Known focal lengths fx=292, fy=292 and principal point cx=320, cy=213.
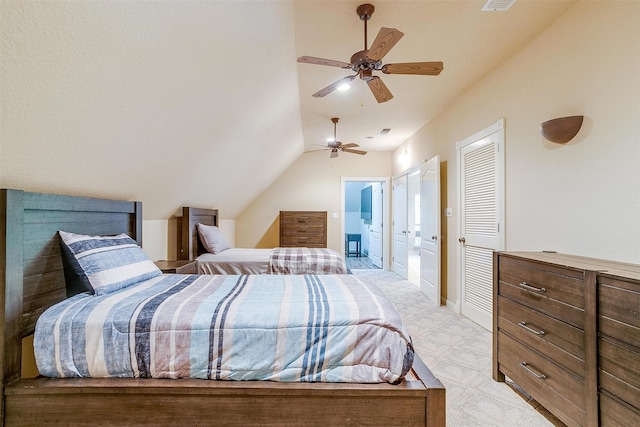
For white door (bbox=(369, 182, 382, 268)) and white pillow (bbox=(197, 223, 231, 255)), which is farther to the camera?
white door (bbox=(369, 182, 382, 268))

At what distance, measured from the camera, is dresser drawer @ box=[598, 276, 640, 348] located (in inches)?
48.0

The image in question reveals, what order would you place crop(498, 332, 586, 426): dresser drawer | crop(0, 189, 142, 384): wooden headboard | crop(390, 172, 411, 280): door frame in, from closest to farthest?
crop(0, 189, 142, 384): wooden headboard
crop(498, 332, 586, 426): dresser drawer
crop(390, 172, 411, 280): door frame

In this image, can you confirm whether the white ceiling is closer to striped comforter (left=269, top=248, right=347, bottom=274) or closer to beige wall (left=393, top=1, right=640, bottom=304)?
beige wall (left=393, top=1, right=640, bottom=304)

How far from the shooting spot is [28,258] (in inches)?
58.1

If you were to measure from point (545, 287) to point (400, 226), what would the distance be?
4264mm

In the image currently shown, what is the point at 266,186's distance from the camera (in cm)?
617

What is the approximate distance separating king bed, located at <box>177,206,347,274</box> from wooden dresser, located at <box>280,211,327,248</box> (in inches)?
85.6

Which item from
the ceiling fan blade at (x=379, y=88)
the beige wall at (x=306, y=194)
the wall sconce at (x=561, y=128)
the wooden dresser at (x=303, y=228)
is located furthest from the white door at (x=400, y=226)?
the wall sconce at (x=561, y=128)

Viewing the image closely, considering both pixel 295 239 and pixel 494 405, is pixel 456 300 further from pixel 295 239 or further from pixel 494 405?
pixel 295 239

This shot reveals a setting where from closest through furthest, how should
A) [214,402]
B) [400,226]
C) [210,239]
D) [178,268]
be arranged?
[214,402]
[178,268]
[210,239]
[400,226]

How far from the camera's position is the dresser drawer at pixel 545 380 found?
149cm

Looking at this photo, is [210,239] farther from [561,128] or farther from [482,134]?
→ [561,128]

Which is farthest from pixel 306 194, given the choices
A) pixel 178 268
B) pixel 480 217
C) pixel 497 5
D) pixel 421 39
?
pixel 497 5

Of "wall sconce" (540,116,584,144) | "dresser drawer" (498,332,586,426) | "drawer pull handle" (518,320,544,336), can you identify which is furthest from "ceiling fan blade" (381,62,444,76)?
"dresser drawer" (498,332,586,426)
